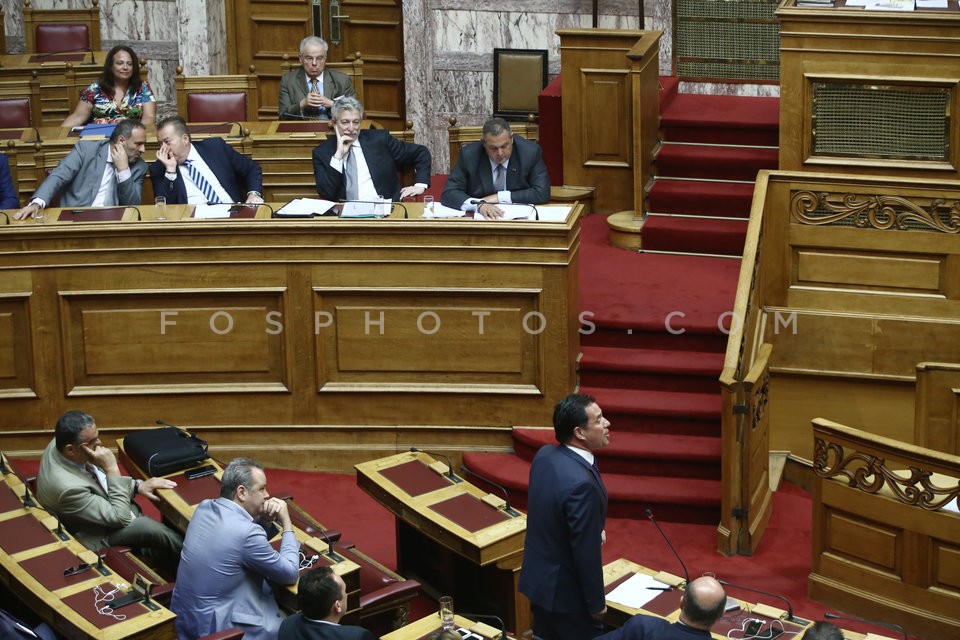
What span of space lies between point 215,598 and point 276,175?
448 centimetres

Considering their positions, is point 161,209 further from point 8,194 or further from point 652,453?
point 652,453

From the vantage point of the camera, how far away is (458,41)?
35.2 feet

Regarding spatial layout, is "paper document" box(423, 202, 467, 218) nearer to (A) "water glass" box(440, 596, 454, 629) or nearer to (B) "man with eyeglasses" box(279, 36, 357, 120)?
(B) "man with eyeglasses" box(279, 36, 357, 120)

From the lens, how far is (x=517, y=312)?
667cm

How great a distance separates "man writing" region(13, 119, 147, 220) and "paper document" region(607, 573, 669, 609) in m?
3.63

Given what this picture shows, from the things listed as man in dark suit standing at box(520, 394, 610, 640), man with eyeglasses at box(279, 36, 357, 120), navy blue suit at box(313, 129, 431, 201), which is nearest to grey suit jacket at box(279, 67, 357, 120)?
man with eyeglasses at box(279, 36, 357, 120)

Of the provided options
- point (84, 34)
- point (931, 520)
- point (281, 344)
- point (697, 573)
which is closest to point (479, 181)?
point (281, 344)

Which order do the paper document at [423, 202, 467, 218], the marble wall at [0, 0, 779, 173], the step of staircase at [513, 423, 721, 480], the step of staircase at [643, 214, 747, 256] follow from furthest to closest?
the marble wall at [0, 0, 779, 173] < the step of staircase at [643, 214, 747, 256] < the paper document at [423, 202, 467, 218] < the step of staircase at [513, 423, 721, 480]

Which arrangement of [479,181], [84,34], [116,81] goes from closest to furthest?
[479,181] → [116,81] → [84,34]

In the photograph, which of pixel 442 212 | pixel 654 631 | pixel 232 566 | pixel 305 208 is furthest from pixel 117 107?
pixel 654 631

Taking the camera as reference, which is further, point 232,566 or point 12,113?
point 12,113

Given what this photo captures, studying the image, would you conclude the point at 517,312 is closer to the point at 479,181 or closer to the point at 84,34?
the point at 479,181

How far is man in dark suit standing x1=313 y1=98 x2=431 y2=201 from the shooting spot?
725 centimetres

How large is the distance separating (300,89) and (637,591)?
518 cm
